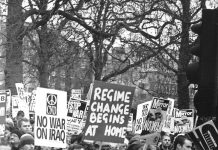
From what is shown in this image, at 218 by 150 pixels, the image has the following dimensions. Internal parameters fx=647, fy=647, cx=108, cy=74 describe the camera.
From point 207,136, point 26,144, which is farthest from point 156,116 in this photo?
point 207,136

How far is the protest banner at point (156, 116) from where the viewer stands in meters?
12.3

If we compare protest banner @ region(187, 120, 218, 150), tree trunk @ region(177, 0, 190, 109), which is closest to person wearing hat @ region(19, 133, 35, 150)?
protest banner @ region(187, 120, 218, 150)

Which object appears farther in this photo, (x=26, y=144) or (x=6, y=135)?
(x=6, y=135)

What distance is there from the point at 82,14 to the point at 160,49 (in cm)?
302

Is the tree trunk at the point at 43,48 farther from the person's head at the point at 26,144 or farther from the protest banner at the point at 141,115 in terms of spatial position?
the person's head at the point at 26,144

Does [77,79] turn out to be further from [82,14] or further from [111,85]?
[111,85]

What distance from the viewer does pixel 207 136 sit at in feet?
25.2

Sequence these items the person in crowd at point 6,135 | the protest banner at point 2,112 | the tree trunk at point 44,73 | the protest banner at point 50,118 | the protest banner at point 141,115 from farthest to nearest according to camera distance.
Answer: the tree trunk at point 44,73 → the protest banner at point 141,115 → the person in crowd at point 6,135 → the protest banner at point 2,112 → the protest banner at point 50,118

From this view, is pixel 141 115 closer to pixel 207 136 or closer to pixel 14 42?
pixel 207 136

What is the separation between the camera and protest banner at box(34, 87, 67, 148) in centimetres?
934

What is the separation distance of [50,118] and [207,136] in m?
2.72

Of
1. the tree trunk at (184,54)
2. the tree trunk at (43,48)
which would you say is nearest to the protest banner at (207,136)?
the tree trunk at (184,54)

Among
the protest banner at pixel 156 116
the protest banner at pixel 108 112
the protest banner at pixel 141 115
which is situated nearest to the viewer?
the protest banner at pixel 108 112

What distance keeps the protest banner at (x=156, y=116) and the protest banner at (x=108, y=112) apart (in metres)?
3.10
